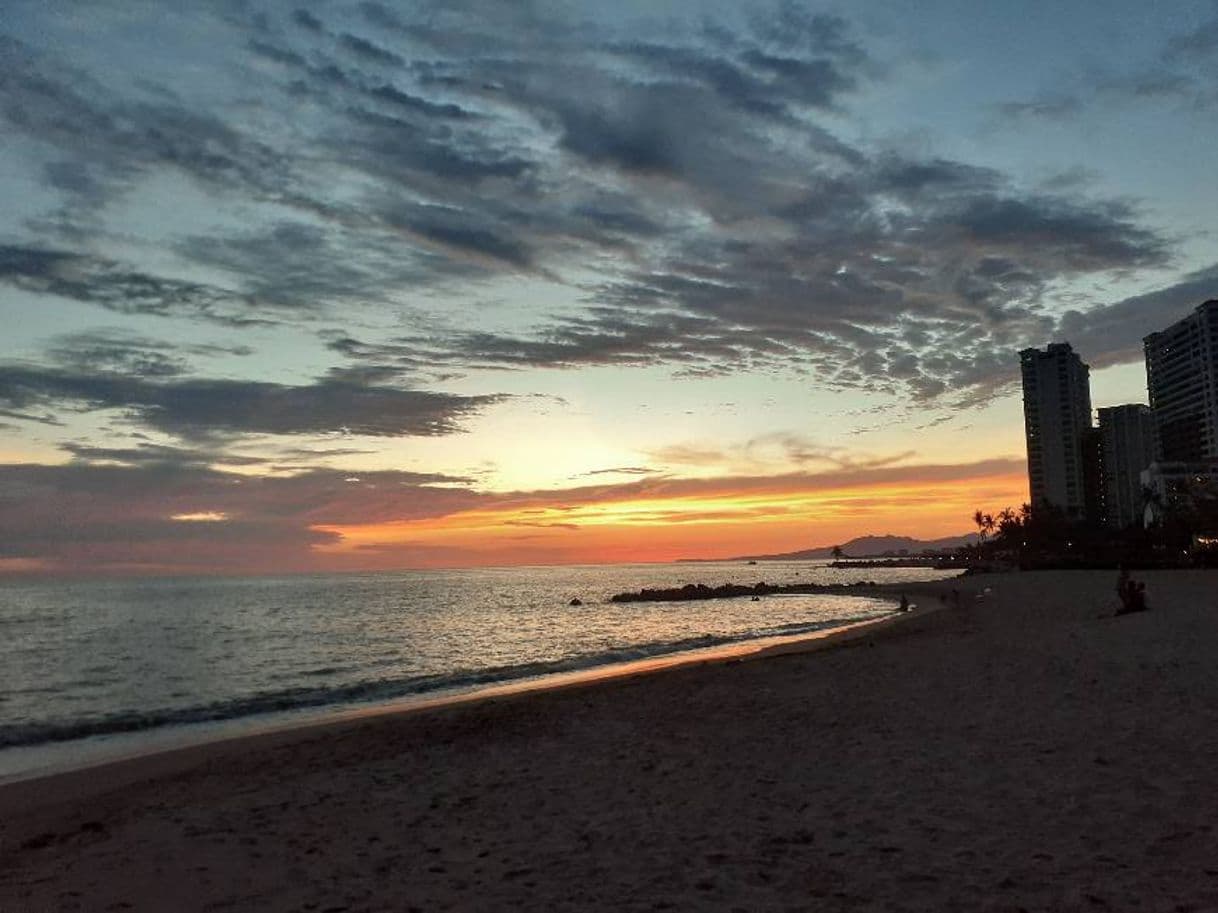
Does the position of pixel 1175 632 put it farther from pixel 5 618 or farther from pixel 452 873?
pixel 5 618

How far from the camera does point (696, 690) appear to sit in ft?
68.6

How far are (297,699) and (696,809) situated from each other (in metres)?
20.9

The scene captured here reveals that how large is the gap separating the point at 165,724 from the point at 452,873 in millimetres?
18883

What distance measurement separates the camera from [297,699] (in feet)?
89.2

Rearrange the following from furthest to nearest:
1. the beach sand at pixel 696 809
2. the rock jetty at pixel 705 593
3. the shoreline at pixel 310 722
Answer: the rock jetty at pixel 705 593
the shoreline at pixel 310 722
the beach sand at pixel 696 809

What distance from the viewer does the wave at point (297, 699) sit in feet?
73.8

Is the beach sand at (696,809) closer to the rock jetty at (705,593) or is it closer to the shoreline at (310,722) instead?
the shoreline at (310,722)

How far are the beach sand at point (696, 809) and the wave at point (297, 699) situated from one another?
7114mm

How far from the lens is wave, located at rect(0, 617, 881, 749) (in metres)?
22.5

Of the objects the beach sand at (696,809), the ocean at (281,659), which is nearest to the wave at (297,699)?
the ocean at (281,659)

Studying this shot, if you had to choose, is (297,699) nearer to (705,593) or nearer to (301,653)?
(301,653)

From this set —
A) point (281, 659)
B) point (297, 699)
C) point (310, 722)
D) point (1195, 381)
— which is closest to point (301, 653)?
point (281, 659)

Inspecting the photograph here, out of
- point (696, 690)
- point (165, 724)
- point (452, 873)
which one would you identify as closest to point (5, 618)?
point (165, 724)

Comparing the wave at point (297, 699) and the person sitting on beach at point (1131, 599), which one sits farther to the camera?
the person sitting on beach at point (1131, 599)
